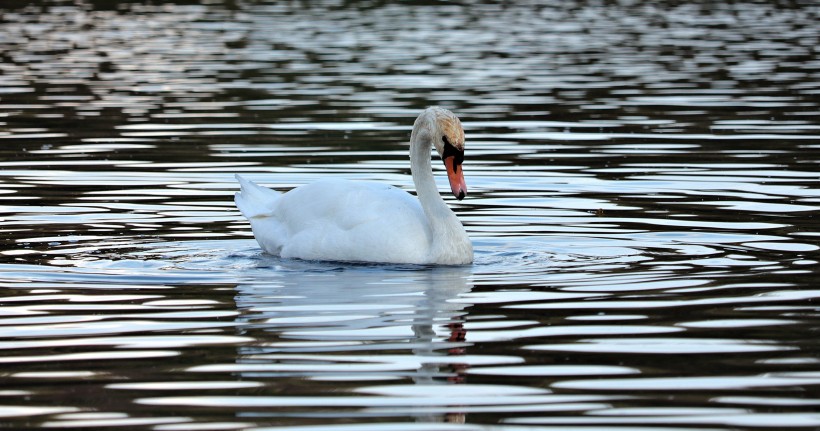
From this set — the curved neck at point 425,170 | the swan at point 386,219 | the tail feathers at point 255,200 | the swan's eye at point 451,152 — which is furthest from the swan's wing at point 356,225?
the swan's eye at point 451,152

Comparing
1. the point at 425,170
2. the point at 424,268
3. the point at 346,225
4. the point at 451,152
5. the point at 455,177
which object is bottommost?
the point at 424,268

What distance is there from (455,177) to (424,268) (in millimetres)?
698

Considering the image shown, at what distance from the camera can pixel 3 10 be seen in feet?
153

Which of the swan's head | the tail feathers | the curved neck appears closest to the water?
the tail feathers

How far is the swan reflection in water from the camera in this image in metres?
8.36

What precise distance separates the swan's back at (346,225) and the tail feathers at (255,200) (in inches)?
1.9

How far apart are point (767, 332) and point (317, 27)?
107ft

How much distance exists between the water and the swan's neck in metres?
0.21

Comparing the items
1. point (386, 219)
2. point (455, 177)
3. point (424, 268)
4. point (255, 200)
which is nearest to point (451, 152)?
A: point (455, 177)

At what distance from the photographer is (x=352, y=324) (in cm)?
959

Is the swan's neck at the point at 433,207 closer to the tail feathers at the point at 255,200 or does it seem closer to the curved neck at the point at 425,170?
the curved neck at the point at 425,170

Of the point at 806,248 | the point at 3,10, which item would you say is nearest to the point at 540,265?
the point at 806,248

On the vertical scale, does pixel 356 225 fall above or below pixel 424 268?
above

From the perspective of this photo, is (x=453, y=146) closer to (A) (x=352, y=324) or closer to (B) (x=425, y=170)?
(B) (x=425, y=170)
